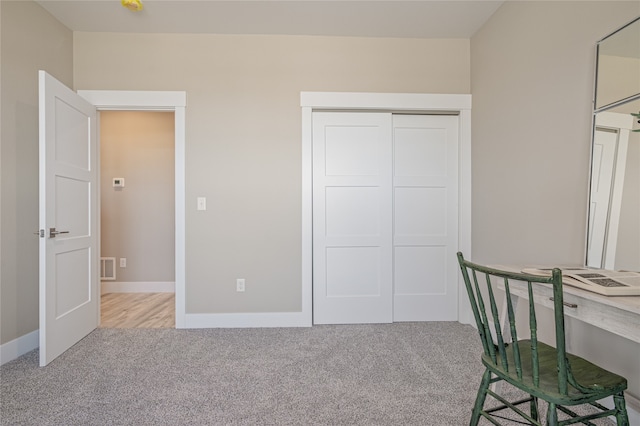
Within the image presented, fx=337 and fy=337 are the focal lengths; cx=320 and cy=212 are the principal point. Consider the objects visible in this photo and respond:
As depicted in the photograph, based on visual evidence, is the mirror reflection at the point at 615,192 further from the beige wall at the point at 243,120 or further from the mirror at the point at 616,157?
the beige wall at the point at 243,120

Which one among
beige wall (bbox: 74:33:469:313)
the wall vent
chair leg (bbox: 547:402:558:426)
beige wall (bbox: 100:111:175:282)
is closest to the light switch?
beige wall (bbox: 74:33:469:313)

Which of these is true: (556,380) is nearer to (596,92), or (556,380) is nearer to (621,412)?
(621,412)

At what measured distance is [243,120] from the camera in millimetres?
2941

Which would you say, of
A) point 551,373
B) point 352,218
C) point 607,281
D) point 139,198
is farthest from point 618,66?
point 139,198

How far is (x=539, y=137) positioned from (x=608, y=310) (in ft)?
4.48

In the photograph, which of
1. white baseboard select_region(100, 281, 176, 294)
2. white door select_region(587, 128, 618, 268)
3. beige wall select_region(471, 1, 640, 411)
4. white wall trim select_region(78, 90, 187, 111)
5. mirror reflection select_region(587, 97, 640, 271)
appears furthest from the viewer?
white baseboard select_region(100, 281, 176, 294)

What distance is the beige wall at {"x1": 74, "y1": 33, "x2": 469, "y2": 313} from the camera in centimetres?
289

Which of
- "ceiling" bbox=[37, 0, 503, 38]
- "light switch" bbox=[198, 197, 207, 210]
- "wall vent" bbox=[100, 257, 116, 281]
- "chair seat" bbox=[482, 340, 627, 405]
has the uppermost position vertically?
"ceiling" bbox=[37, 0, 503, 38]

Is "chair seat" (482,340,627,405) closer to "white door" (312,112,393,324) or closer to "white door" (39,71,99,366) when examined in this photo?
"white door" (312,112,393,324)

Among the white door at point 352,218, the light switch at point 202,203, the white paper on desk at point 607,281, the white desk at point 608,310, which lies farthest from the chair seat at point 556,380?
the light switch at point 202,203

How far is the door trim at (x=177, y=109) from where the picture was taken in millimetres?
2852

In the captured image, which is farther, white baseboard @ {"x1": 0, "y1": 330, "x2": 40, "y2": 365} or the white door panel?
the white door panel

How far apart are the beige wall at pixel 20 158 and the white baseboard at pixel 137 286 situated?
5.77ft

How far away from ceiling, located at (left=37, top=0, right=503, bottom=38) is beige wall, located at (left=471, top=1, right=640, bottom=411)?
0.34 m
